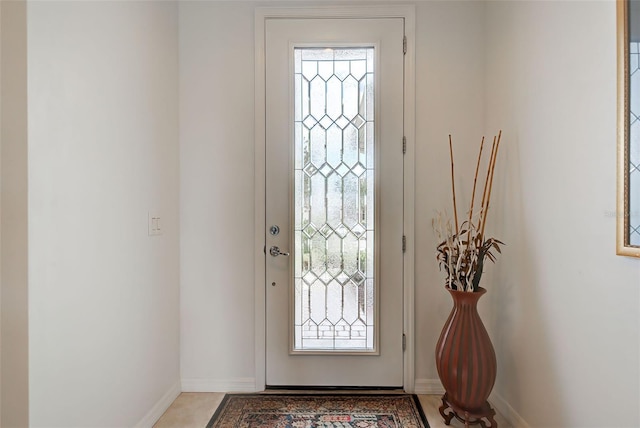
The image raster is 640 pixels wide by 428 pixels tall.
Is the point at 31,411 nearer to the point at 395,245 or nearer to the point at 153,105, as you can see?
the point at 153,105

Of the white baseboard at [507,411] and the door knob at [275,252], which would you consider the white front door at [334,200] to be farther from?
the white baseboard at [507,411]

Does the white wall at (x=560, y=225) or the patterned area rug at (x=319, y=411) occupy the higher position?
the white wall at (x=560, y=225)

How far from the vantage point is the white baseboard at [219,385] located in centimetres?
210

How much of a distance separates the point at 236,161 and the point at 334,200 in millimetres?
633

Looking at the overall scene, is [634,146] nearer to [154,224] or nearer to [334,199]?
[334,199]

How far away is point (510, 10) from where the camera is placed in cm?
180

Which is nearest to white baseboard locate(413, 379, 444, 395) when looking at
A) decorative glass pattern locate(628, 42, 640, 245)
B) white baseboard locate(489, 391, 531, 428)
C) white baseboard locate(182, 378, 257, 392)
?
white baseboard locate(489, 391, 531, 428)

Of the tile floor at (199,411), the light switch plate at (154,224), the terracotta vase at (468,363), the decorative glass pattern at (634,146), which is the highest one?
the decorative glass pattern at (634,146)

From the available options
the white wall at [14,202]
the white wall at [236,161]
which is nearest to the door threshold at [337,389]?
the white wall at [236,161]

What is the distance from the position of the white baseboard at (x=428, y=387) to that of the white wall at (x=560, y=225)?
1.02 ft

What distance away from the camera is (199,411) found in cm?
192

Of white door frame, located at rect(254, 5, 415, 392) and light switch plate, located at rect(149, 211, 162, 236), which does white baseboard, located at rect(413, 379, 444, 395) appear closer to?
white door frame, located at rect(254, 5, 415, 392)

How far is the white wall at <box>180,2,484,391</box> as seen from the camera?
6.74 feet

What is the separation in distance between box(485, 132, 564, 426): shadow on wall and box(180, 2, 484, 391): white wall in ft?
0.91
